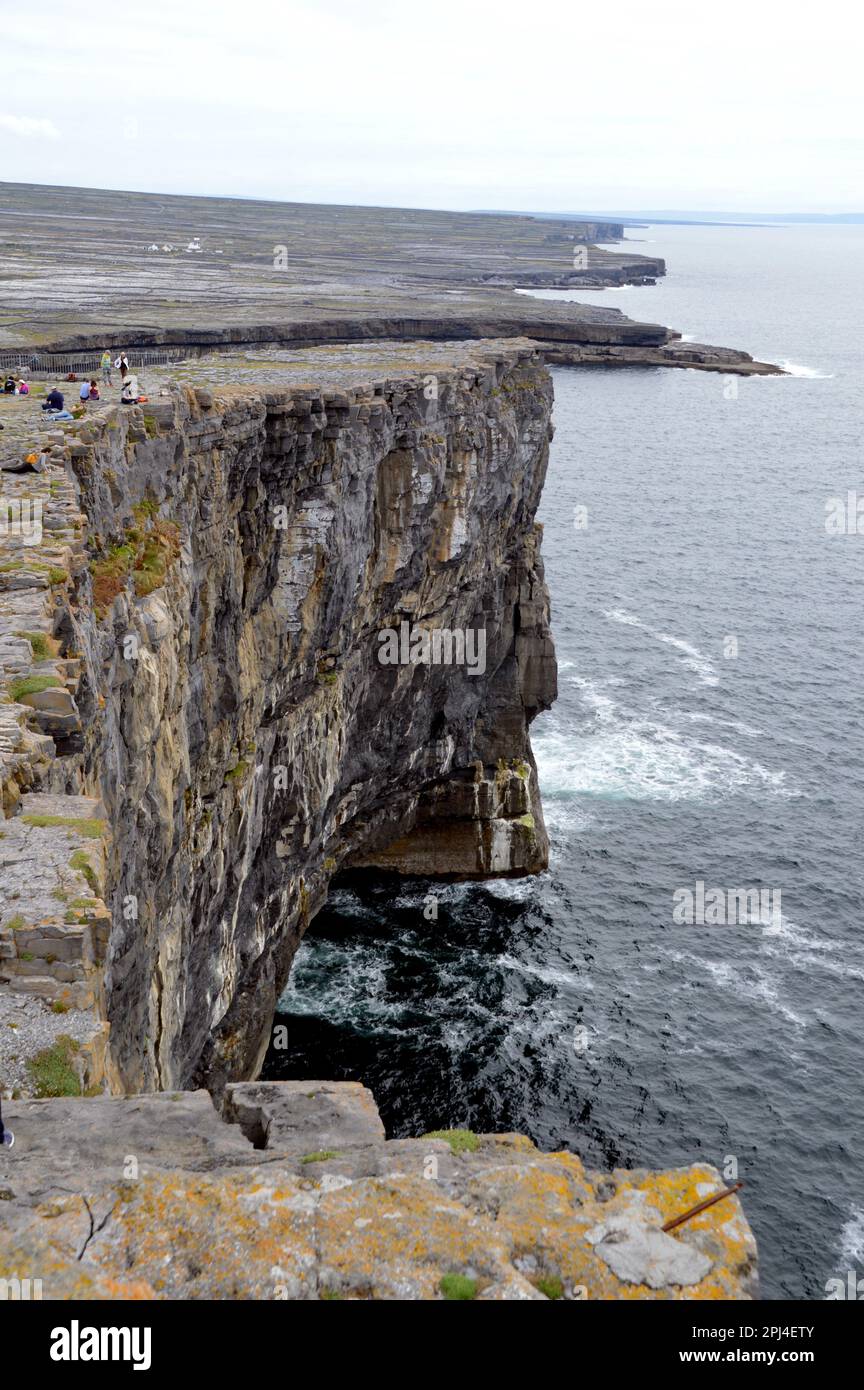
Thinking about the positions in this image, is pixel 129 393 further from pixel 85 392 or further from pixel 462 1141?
pixel 462 1141

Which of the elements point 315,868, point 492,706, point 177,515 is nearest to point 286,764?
point 315,868

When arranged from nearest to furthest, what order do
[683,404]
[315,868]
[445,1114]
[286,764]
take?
1. [286,764]
2. [445,1114]
3. [315,868]
4. [683,404]

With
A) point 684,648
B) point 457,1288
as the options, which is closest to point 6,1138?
point 457,1288

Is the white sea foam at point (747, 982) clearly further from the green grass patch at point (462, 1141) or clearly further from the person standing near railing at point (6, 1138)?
the person standing near railing at point (6, 1138)

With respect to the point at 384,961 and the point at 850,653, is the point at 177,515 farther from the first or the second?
the point at 850,653

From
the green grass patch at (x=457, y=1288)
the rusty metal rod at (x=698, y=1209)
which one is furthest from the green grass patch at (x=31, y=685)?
the rusty metal rod at (x=698, y=1209)

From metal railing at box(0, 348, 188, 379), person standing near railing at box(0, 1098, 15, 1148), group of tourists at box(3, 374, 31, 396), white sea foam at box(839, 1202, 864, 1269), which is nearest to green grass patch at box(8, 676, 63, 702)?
person standing near railing at box(0, 1098, 15, 1148)
